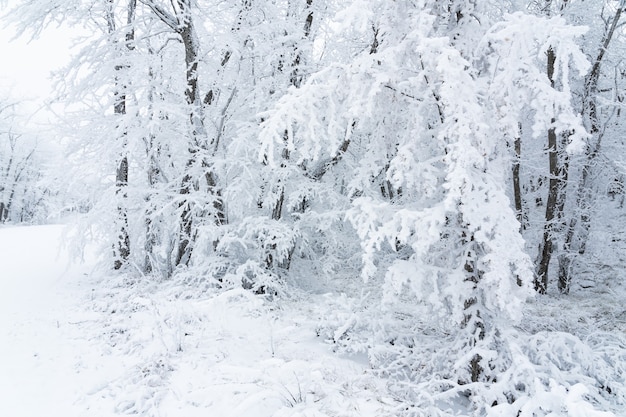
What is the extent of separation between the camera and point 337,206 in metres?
9.55

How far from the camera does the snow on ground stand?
4316 millimetres

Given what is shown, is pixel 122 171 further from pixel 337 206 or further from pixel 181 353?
pixel 181 353

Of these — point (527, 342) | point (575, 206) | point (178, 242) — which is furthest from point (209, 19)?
point (575, 206)

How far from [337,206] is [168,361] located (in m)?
5.34

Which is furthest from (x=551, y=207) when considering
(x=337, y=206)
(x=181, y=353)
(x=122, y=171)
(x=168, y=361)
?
(x=122, y=171)

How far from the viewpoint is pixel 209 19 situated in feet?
30.3

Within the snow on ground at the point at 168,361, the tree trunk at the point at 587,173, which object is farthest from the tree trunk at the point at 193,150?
the tree trunk at the point at 587,173

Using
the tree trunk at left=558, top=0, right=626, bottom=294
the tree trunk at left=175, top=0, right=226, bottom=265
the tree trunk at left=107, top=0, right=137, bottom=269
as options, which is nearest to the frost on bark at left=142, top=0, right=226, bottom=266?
the tree trunk at left=175, top=0, right=226, bottom=265

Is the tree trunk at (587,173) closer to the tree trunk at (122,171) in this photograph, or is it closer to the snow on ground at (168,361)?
the snow on ground at (168,361)

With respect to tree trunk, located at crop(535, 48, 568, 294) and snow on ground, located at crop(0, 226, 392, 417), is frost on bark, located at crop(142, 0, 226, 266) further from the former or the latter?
tree trunk, located at crop(535, 48, 568, 294)

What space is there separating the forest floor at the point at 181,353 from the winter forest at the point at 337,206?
0.17 ft

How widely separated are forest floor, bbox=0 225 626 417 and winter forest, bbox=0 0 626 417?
5 cm

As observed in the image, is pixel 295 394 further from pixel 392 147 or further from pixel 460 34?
pixel 460 34

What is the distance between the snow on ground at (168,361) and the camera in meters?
4.32
